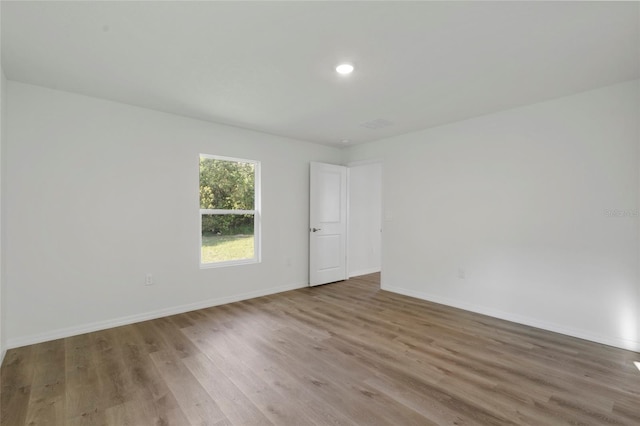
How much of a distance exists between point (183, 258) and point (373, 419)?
2920mm

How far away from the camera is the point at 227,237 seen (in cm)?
425

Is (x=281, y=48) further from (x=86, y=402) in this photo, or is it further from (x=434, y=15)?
(x=86, y=402)

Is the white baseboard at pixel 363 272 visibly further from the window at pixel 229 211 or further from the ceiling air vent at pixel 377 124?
the ceiling air vent at pixel 377 124

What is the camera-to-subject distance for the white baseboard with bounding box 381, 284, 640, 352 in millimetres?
2785

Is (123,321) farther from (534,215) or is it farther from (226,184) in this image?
(534,215)

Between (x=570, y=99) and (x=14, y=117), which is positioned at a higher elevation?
(x=570, y=99)

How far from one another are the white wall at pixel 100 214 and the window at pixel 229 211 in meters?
0.16

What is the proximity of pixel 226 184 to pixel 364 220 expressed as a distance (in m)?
3.03

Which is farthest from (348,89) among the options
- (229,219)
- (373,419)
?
(373,419)

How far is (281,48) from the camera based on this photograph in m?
2.22

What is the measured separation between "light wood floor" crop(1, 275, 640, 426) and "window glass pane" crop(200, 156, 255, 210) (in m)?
1.57

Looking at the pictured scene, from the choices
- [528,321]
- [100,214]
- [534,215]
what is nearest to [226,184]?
[100,214]

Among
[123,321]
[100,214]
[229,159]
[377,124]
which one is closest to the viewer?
[100,214]

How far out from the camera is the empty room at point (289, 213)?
6.32 ft
